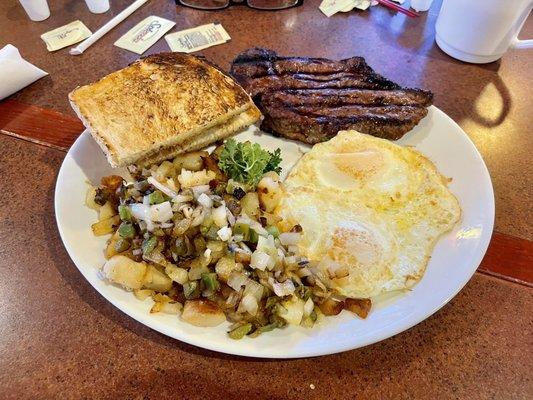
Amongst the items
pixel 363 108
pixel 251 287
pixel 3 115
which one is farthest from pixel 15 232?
pixel 363 108

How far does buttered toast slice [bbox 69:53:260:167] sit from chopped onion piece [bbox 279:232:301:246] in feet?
2.29

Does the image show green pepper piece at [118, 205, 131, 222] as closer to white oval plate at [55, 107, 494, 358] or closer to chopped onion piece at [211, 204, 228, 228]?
white oval plate at [55, 107, 494, 358]

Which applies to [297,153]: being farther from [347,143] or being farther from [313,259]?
[313,259]

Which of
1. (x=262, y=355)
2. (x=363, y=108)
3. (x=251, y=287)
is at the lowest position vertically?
(x=262, y=355)

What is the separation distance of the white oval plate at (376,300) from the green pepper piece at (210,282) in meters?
0.15

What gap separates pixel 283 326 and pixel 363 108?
1216 mm

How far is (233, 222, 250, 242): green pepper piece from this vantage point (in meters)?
1.72

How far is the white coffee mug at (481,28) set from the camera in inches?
102

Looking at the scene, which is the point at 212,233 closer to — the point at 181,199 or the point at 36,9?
the point at 181,199

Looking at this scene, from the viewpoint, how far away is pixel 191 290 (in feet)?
5.36

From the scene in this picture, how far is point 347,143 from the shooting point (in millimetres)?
2193

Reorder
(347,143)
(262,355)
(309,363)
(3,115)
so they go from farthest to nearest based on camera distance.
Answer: (3,115) → (347,143) → (309,363) → (262,355)

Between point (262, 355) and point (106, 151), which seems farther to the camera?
point (106, 151)

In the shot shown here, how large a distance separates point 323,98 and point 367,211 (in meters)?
0.69
